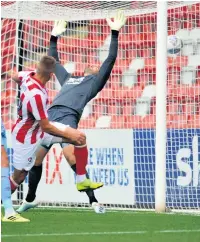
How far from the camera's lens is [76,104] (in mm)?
8859

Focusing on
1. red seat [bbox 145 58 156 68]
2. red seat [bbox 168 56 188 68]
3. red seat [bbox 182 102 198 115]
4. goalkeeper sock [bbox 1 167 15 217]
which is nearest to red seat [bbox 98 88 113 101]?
red seat [bbox 145 58 156 68]

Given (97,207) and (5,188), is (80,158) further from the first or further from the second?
(5,188)

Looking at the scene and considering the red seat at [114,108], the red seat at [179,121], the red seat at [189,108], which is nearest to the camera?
the red seat at [179,121]

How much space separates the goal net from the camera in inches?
397

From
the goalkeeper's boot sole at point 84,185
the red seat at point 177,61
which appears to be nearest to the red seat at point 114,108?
the red seat at point 177,61

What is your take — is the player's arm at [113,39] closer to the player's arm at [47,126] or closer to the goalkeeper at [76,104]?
the goalkeeper at [76,104]

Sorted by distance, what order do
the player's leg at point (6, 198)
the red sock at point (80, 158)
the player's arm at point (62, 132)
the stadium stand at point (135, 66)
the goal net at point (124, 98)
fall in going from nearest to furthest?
the player's leg at point (6, 198), the player's arm at point (62, 132), the red sock at point (80, 158), the goal net at point (124, 98), the stadium stand at point (135, 66)

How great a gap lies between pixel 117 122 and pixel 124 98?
33 centimetres

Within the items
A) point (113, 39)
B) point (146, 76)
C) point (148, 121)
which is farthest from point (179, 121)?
point (113, 39)

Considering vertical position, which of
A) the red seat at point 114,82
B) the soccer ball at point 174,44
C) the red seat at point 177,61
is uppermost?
Result: the soccer ball at point 174,44

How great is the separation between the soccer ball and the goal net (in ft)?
0.24

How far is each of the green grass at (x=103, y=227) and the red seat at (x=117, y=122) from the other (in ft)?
9.34

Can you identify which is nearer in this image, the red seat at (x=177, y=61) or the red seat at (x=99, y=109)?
the red seat at (x=177, y=61)

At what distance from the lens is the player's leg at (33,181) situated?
865 cm
